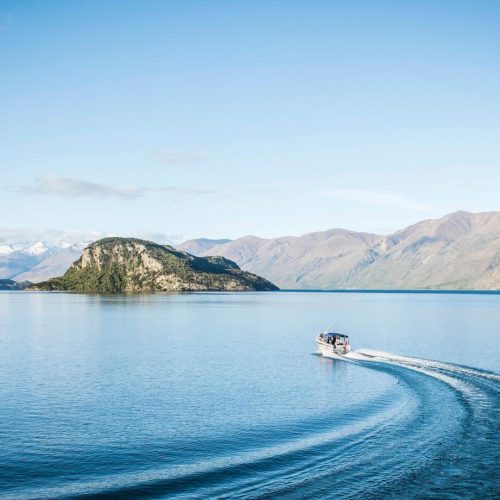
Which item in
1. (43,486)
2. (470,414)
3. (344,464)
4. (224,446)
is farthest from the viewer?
(470,414)

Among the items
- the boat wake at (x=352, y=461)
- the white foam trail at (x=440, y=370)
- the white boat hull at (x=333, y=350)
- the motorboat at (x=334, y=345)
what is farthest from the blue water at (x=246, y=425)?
the motorboat at (x=334, y=345)

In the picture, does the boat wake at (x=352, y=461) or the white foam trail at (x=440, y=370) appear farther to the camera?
the white foam trail at (x=440, y=370)

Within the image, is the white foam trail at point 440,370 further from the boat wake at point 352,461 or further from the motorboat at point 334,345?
the boat wake at point 352,461

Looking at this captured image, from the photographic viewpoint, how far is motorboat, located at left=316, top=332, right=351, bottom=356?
4940 inches

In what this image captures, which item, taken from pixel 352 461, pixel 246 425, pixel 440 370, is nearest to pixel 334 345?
pixel 440 370

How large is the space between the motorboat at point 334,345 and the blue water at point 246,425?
5.02m

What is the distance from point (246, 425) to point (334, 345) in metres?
68.5

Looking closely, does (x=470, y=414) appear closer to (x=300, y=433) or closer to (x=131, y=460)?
(x=300, y=433)

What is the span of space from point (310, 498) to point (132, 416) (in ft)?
99.3

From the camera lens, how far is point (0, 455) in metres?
49.3

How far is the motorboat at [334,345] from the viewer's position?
412ft

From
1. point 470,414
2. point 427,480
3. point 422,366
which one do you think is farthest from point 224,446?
point 422,366

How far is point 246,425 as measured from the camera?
60688 millimetres

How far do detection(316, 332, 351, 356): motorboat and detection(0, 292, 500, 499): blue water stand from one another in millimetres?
5015
